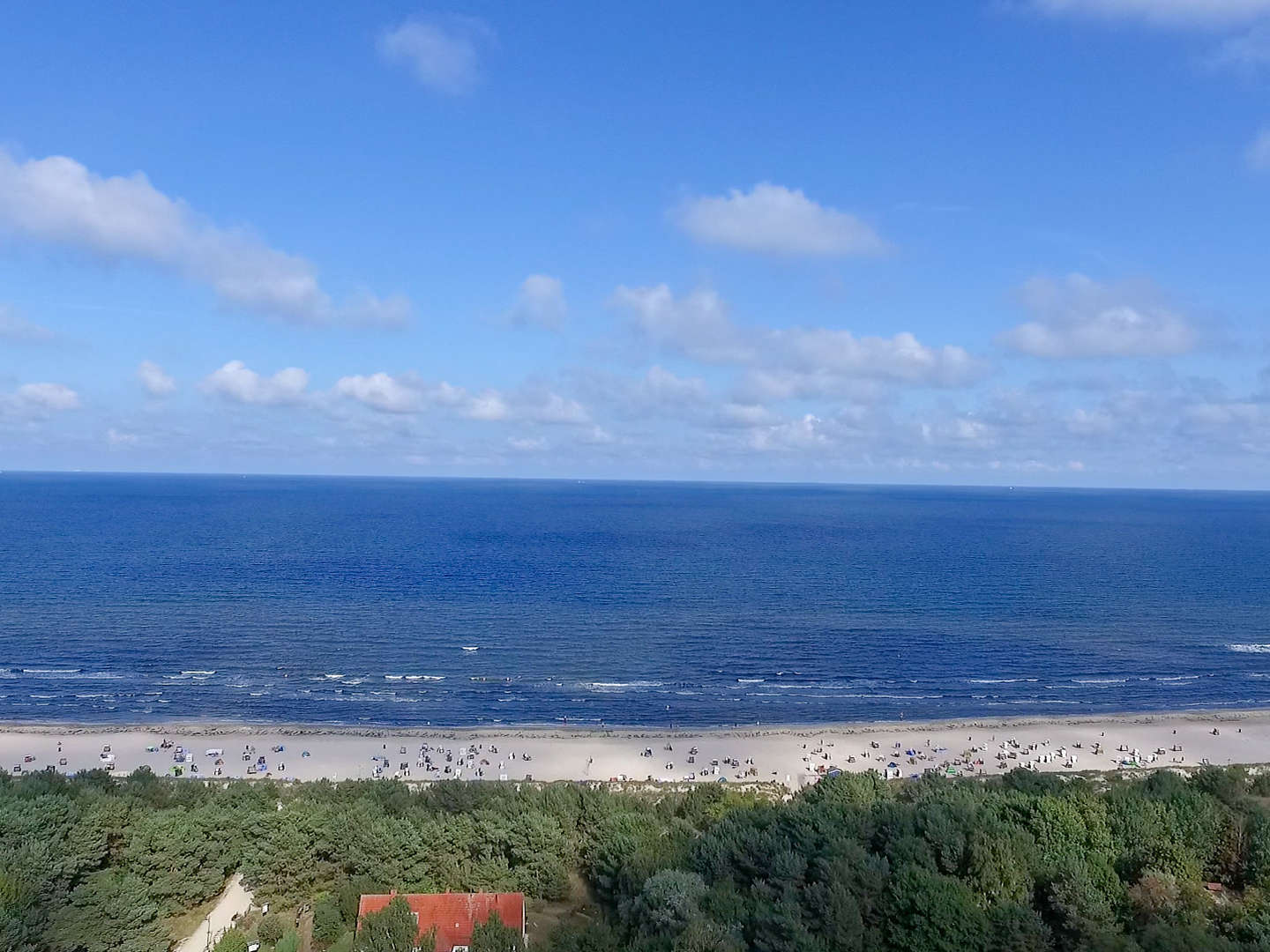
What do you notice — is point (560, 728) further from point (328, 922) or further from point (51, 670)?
point (51, 670)

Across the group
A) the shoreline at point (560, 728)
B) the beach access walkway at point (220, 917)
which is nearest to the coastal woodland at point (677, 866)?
the beach access walkway at point (220, 917)

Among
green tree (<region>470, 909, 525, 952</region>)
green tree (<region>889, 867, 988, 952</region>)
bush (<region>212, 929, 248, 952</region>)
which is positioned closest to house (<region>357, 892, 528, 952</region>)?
green tree (<region>470, 909, 525, 952</region>)

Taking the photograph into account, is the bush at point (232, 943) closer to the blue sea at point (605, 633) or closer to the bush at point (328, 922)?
the bush at point (328, 922)

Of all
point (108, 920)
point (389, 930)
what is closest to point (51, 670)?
point (108, 920)

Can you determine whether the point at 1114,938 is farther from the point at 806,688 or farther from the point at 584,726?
the point at 806,688

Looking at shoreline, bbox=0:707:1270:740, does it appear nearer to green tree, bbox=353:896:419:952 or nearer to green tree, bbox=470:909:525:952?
green tree, bbox=353:896:419:952

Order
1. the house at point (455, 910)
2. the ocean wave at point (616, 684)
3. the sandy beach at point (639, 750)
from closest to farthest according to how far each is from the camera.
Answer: the house at point (455, 910), the sandy beach at point (639, 750), the ocean wave at point (616, 684)
